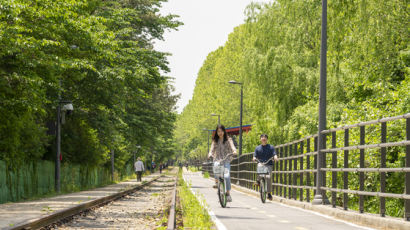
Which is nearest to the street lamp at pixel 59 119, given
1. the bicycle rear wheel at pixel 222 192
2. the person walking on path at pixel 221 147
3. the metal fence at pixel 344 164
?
the metal fence at pixel 344 164

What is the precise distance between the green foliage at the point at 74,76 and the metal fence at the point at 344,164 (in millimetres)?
6894

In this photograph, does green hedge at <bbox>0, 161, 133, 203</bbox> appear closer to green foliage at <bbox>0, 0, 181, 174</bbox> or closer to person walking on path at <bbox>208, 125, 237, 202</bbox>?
green foliage at <bbox>0, 0, 181, 174</bbox>

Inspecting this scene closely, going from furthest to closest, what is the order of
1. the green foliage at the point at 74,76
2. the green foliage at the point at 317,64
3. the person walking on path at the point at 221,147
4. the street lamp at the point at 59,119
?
the street lamp at the point at 59,119
the green foliage at the point at 317,64
the green foliage at the point at 74,76
the person walking on path at the point at 221,147

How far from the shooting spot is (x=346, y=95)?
2516cm

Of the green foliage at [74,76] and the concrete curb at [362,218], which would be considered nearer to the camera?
the concrete curb at [362,218]

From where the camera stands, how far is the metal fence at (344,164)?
9234mm

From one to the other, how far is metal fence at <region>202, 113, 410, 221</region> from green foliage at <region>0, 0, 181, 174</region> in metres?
6.89

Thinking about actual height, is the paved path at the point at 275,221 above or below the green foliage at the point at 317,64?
below

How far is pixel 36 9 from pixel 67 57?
3.16 meters

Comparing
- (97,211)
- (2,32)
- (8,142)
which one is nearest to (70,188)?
(8,142)

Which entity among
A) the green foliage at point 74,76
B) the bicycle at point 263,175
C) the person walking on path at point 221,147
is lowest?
the bicycle at point 263,175

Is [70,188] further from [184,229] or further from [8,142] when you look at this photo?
[184,229]

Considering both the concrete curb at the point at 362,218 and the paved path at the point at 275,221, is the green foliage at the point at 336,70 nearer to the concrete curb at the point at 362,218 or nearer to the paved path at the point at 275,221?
the concrete curb at the point at 362,218

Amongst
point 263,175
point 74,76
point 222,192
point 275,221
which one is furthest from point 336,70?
point 275,221
